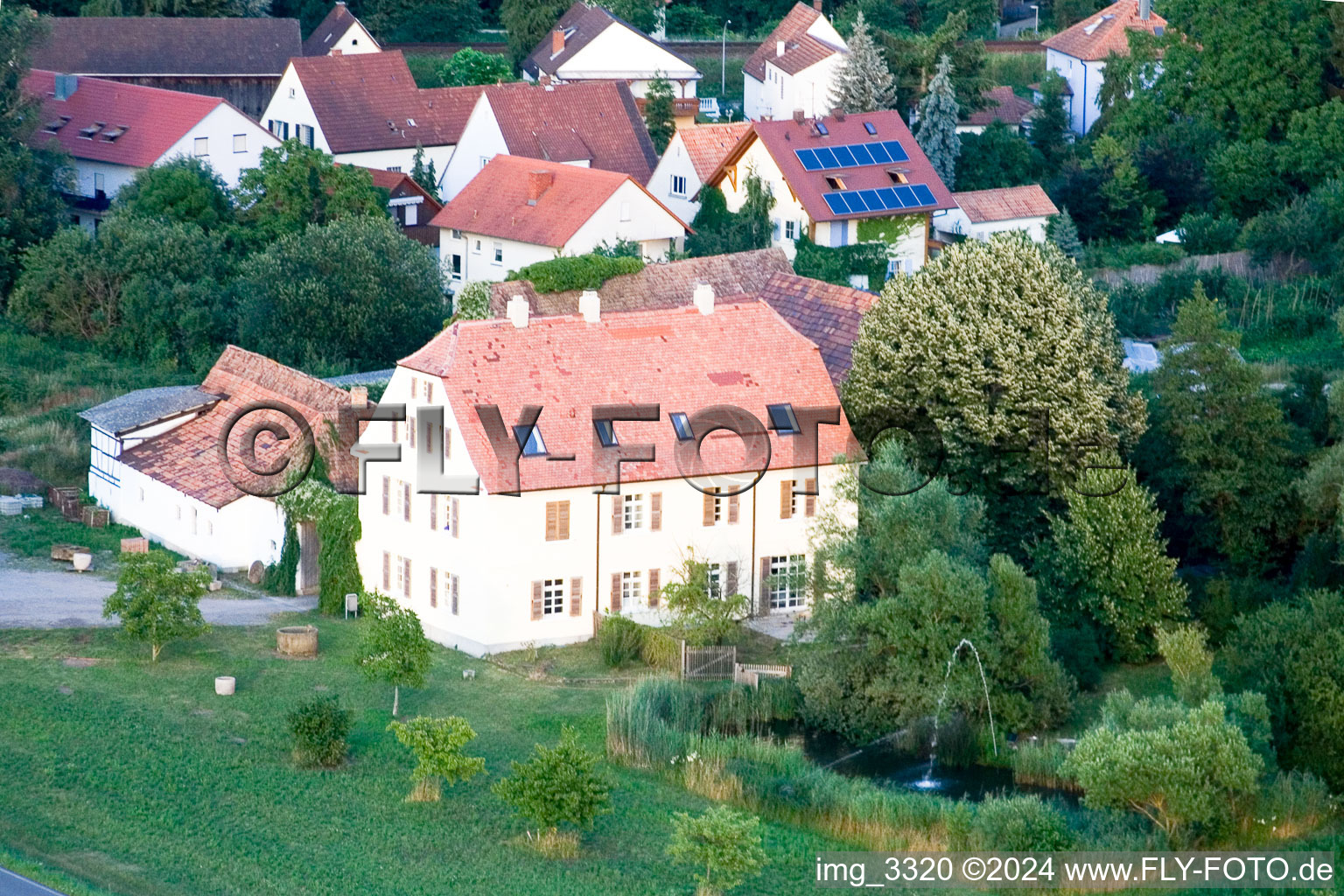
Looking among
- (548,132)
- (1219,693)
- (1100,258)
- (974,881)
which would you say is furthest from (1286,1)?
(974,881)

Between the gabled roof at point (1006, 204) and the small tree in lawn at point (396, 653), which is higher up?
the gabled roof at point (1006, 204)

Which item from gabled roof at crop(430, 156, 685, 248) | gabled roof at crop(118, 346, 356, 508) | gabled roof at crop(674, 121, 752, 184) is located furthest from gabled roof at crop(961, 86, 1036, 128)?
gabled roof at crop(118, 346, 356, 508)

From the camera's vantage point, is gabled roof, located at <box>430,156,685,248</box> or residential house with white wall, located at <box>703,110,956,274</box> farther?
residential house with white wall, located at <box>703,110,956,274</box>

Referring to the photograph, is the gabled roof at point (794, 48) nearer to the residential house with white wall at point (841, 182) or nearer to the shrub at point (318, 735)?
the residential house with white wall at point (841, 182)

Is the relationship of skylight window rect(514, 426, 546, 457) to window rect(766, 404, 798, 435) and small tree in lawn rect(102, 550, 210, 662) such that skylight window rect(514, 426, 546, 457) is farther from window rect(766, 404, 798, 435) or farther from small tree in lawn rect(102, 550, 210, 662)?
small tree in lawn rect(102, 550, 210, 662)

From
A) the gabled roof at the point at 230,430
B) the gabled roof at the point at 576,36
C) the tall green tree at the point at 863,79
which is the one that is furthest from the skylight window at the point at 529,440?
the gabled roof at the point at 576,36

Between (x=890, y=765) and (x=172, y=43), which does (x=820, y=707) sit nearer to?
(x=890, y=765)
